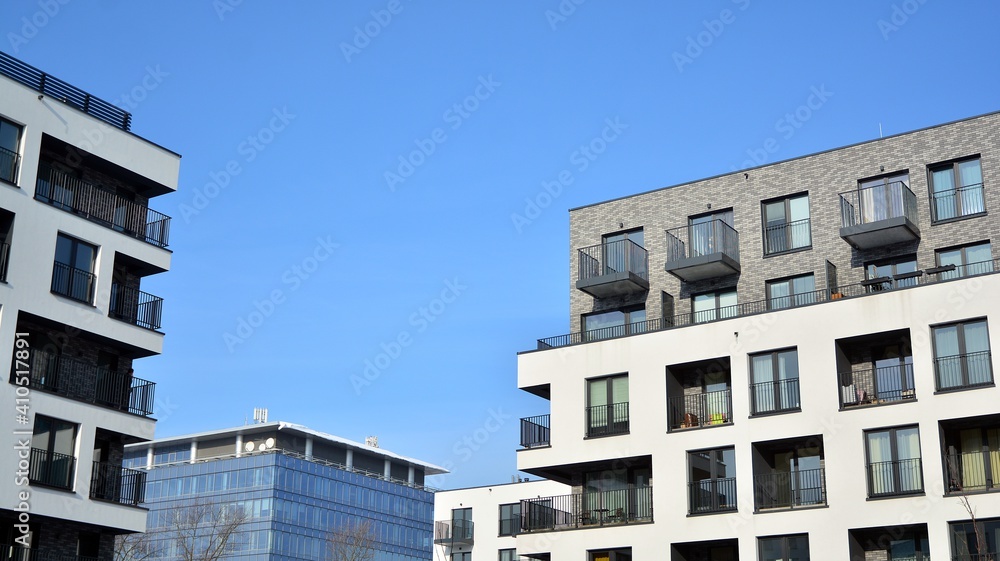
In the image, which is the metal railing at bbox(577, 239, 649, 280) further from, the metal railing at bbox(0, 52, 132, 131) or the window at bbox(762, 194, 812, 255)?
the metal railing at bbox(0, 52, 132, 131)

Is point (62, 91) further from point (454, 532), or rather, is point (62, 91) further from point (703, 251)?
point (454, 532)

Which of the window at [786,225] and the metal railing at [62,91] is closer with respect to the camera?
the metal railing at [62,91]

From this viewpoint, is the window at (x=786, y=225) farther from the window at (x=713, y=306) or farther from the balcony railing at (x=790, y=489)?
the balcony railing at (x=790, y=489)

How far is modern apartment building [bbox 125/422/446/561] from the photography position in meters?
110

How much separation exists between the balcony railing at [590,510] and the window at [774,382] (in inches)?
189

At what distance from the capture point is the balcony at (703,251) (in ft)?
135

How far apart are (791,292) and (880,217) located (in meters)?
3.96

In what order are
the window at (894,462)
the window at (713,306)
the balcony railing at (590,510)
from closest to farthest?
the window at (894,462) → the balcony railing at (590,510) → the window at (713,306)

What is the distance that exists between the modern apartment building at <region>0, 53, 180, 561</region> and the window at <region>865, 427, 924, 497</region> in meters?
23.3

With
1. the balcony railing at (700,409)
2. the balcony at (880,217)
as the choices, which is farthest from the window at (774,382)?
the balcony at (880,217)

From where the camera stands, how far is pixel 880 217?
38.6 meters

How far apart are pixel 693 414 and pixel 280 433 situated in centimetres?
7951

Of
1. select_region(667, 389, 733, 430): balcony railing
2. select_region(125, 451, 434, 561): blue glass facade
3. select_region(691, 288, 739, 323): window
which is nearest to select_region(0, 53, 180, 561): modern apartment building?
select_region(667, 389, 733, 430): balcony railing

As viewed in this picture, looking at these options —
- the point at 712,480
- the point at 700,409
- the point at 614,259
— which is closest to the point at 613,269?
the point at 614,259
